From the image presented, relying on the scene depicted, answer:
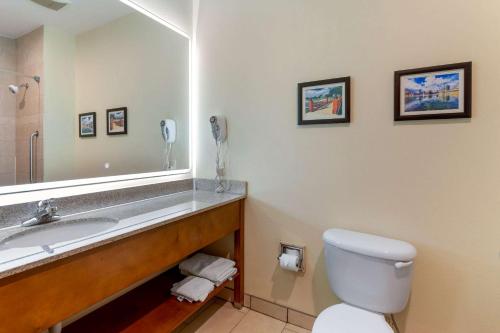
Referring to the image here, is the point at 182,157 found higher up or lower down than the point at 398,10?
lower down

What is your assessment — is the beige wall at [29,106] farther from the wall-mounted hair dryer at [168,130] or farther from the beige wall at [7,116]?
the wall-mounted hair dryer at [168,130]

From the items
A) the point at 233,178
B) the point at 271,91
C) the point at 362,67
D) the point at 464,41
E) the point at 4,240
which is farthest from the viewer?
the point at 233,178

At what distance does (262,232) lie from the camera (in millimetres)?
Answer: 1804

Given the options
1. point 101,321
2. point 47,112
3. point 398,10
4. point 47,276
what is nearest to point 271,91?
point 398,10

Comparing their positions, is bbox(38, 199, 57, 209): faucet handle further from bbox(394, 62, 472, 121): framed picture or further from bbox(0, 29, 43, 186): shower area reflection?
bbox(394, 62, 472, 121): framed picture

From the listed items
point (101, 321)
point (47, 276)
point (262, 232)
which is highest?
point (47, 276)

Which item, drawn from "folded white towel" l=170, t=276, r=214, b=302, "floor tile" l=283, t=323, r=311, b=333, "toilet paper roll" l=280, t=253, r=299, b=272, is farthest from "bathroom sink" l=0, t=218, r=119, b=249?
"floor tile" l=283, t=323, r=311, b=333

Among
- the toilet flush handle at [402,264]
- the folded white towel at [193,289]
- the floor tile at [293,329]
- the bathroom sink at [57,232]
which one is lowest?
the floor tile at [293,329]

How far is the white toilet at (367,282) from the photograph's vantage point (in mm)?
1172

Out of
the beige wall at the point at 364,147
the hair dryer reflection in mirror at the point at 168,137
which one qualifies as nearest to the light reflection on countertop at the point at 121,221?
the hair dryer reflection in mirror at the point at 168,137

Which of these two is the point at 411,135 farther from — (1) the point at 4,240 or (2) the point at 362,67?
(1) the point at 4,240

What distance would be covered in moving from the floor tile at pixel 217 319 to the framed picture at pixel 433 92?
158 centimetres

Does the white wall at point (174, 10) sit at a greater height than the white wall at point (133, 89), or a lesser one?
greater

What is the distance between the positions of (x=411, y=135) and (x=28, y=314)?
172 cm
